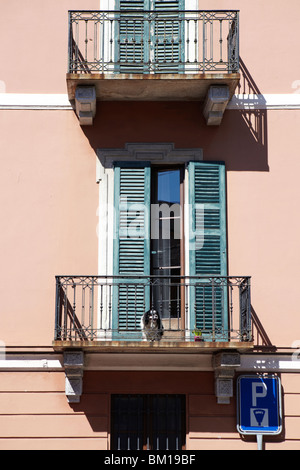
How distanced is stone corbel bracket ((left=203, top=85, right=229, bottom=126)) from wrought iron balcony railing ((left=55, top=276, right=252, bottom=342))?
2.30m

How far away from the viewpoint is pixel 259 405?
11602 mm

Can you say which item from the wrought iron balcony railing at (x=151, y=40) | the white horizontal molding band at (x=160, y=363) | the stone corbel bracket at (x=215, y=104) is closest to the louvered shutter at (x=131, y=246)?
the white horizontal molding band at (x=160, y=363)

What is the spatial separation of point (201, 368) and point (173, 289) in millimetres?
1214

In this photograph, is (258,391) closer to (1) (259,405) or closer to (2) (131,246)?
(1) (259,405)

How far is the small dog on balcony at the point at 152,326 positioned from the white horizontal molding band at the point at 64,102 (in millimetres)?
3288

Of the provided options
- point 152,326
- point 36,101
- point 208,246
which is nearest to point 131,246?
point 208,246

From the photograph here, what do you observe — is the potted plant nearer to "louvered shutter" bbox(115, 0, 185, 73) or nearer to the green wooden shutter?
the green wooden shutter

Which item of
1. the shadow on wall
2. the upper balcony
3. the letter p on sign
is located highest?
the upper balcony

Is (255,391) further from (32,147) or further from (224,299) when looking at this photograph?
(32,147)

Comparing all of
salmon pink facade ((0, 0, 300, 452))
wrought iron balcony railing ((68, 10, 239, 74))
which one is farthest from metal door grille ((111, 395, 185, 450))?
wrought iron balcony railing ((68, 10, 239, 74))

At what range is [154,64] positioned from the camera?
1251 cm

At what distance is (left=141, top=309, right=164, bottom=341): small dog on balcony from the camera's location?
37.1 feet

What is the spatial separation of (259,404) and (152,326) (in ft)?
5.95
